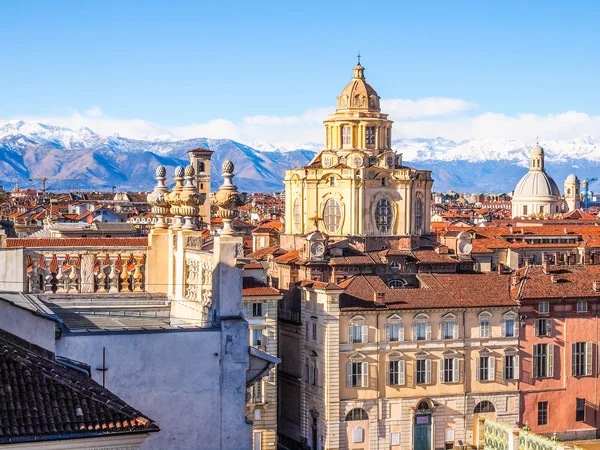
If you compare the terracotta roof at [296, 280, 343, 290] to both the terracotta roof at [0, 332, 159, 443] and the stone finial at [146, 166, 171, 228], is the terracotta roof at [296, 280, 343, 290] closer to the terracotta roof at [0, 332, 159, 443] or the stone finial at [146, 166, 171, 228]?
the stone finial at [146, 166, 171, 228]

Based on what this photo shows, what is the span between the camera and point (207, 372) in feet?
42.9

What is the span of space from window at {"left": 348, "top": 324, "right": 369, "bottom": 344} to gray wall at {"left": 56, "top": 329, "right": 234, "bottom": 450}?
38717 mm

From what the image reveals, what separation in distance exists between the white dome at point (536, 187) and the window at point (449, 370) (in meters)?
102

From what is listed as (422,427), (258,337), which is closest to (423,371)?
(422,427)

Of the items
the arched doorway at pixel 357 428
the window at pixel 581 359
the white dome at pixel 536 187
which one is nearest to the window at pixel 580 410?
the window at pixel 581 359

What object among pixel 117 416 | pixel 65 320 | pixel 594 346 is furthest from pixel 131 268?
pixel 594 346

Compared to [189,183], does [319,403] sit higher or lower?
lower

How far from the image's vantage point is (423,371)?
52750 millimetres

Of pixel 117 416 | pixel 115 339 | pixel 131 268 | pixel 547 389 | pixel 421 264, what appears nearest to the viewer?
pixel 117 416

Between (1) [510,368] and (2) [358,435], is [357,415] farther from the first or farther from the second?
(1) [510,368]

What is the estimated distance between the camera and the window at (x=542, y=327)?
182ft

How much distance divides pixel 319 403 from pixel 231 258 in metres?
38.7

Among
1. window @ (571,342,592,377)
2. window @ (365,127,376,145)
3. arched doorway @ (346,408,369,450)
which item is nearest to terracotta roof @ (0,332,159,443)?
arched doorway @ (346,408,369,450)

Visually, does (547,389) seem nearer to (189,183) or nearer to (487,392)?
(487,392)
